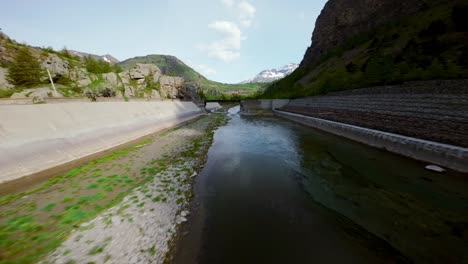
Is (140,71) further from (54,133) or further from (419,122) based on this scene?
(419,122)

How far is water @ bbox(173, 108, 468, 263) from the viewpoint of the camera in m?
3.67

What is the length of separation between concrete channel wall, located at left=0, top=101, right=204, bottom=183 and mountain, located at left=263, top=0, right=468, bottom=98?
88.4 feet

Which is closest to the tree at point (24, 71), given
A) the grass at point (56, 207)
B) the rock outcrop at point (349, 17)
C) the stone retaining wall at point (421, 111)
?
the grass at point (56, 207)

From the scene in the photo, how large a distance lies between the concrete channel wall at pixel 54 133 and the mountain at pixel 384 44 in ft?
88.4

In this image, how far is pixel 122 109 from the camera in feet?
56.5

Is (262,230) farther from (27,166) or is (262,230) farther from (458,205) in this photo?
(27,166)

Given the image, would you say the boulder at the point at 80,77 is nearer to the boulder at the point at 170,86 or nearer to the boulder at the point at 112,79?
the boulder at the point at 112,79

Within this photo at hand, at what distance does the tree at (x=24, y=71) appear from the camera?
3095 centimetres

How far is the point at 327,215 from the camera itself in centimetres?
512

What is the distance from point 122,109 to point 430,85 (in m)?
27.6

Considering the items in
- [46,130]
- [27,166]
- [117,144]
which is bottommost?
[117,144]

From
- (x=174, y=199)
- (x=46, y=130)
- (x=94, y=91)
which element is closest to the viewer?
(x=174, y=199)

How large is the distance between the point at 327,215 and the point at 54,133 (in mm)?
14207

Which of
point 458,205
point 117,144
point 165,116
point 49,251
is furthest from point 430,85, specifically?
point 165,116
